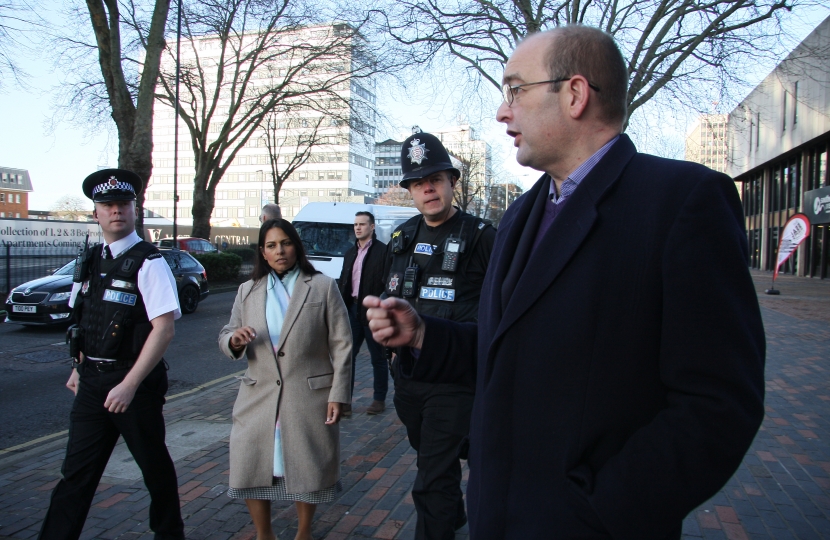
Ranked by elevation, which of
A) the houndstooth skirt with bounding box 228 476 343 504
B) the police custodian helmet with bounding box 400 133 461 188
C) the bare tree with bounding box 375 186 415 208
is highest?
the bare tree with bounding box 375 186 415 208

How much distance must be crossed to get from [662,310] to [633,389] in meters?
0.19

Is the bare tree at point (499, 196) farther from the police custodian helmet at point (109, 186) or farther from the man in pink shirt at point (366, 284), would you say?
the police custodian helmet at point (109, 186)

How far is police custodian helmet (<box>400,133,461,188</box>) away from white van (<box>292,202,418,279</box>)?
32.0ft

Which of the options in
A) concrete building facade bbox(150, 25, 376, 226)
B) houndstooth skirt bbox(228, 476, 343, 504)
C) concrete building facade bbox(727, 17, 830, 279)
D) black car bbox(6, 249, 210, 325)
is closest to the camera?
houndstooth skirt bbox(228, 476, 343, 504)

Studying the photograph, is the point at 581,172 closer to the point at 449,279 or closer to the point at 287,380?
the point at 449,279

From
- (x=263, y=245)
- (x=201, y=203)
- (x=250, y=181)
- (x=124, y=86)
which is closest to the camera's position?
(x=263, y=245)

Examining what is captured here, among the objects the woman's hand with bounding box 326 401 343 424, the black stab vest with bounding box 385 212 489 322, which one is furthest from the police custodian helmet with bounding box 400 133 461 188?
the woman's hand with bounding box 326 401 343 424

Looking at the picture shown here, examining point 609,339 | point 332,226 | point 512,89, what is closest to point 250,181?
point 332,226

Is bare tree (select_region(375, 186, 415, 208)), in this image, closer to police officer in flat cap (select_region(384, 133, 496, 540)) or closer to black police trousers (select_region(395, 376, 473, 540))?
police officer in flat cap (select_region(384, 133, 496, 540))

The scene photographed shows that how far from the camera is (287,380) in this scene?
336cm

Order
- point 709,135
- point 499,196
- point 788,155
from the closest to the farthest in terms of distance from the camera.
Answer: point 709,135 < point 788,155 < point 499,196

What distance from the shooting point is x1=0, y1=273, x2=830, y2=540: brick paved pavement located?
360 cm

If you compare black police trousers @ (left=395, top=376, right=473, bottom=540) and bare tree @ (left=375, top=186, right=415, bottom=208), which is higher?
bare tree @ (left=375, top=186, right=415, bottom=208)

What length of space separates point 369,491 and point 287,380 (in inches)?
48.7
